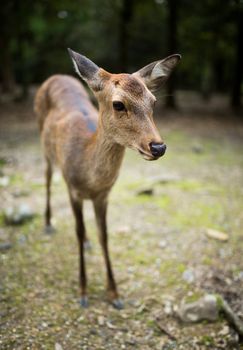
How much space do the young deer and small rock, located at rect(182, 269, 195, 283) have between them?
78 cm

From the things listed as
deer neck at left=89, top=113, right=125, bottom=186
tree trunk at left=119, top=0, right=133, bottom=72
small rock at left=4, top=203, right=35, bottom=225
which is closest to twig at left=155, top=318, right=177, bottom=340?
deer neck at left=89, top=113, right=125, bottom=186

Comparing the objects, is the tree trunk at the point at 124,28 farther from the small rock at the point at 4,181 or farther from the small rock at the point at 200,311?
the small rock at the point at 200,311

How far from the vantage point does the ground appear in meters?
3.04

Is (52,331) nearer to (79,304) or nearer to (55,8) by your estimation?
(79,304)

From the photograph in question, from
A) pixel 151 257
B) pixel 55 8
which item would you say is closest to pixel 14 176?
pixel 151 257

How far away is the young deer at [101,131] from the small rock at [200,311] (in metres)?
0.63

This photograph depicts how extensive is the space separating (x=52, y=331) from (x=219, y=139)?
318 inches

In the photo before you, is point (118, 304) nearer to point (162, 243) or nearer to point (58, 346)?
point (58, 346)

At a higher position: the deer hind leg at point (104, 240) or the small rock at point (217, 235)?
the deer hind leg at point (104, 240)

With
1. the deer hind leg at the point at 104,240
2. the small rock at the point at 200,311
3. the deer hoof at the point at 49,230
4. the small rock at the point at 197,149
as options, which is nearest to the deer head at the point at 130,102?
the deer hind leg at the point at 104,240

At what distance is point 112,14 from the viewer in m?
14.7

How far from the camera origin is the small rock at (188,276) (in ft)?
12.4

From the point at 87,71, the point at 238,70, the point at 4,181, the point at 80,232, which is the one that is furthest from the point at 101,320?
the point at 238,70

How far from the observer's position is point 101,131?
2.92 meters
